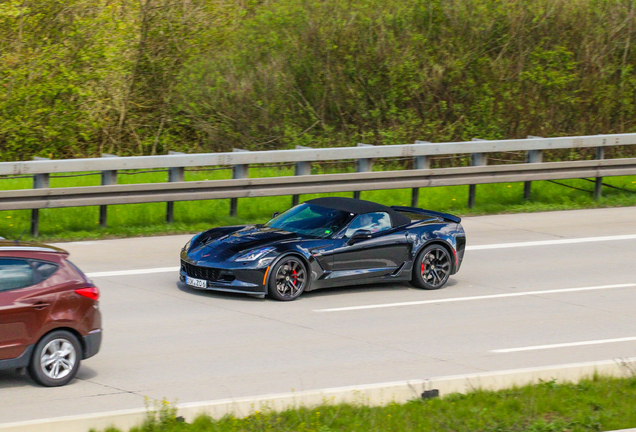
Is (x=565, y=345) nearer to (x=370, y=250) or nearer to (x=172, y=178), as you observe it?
(x=370, y=250)

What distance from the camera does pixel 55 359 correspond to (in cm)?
780

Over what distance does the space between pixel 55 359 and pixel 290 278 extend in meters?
3.95

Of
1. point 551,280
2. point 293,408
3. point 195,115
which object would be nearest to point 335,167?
point 195,115

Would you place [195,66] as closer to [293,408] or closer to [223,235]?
[223,235]

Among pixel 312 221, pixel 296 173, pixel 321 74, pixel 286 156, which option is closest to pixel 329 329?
pixel 312 221

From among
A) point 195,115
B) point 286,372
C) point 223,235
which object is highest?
point 195,115

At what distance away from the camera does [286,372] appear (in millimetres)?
8453

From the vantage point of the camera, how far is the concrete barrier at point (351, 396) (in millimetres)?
6145

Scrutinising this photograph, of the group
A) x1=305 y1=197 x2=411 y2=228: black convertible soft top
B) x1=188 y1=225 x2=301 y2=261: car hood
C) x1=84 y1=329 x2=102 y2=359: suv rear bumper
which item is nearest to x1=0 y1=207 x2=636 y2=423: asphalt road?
x1=84 y1=329 x2=102 y2=359: suv rear bumper

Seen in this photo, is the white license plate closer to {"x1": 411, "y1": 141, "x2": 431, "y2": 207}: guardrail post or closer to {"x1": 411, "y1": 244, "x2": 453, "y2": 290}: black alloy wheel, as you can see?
{"x1": 411, "y1": 244, "x2": 453, "y2": 290}: black alloy wheel

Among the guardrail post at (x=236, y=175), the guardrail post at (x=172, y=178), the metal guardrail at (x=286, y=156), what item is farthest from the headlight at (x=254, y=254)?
the guardrail post at (x=236, y=175)

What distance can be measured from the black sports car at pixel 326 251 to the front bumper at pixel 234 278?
0.01m

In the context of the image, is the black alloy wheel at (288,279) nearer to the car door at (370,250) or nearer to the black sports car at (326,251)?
the black sports car at (326,251)

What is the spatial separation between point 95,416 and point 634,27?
64.5 ft
